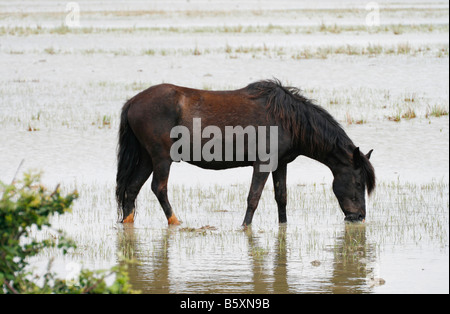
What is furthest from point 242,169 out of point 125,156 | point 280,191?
point 125,156

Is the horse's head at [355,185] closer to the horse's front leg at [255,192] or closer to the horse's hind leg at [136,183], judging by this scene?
the horse's front leg at [255,192]

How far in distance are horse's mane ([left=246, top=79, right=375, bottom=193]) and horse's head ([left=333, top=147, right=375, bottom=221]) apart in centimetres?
1

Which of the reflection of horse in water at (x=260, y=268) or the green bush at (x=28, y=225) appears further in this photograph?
the reflection of horse in water at (x=260, y=268)

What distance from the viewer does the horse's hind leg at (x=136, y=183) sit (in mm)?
9531

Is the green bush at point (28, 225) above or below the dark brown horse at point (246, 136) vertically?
below

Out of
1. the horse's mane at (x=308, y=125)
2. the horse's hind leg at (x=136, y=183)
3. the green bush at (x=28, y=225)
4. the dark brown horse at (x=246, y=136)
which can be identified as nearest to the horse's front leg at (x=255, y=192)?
the dark brown horse at (x=246, y=136)

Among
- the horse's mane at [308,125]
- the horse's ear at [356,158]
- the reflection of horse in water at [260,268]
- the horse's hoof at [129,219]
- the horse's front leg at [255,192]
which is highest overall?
the horse's mane at [308,125]

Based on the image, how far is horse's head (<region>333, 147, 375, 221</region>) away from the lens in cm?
923

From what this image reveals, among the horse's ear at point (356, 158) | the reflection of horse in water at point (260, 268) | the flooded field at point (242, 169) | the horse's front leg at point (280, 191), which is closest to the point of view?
the reflection of horse in water at point (260, 268)

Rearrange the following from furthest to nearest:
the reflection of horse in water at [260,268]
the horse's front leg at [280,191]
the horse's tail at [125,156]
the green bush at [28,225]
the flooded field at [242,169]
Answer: the horse's tail at [125,156] < the horse's front leg at [280,191] < the flooded field at [242,169] < the reflection of horse in water at [260,268] < the green bush at [28,225]

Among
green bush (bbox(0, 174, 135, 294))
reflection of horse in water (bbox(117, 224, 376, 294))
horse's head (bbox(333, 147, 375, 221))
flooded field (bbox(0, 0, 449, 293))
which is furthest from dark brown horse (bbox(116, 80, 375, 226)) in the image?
green bush (bbox(0, 174, 135, 294))

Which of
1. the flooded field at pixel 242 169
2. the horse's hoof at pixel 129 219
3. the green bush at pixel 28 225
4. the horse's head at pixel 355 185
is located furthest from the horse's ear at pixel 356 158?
the green bush at pixel 28 225
